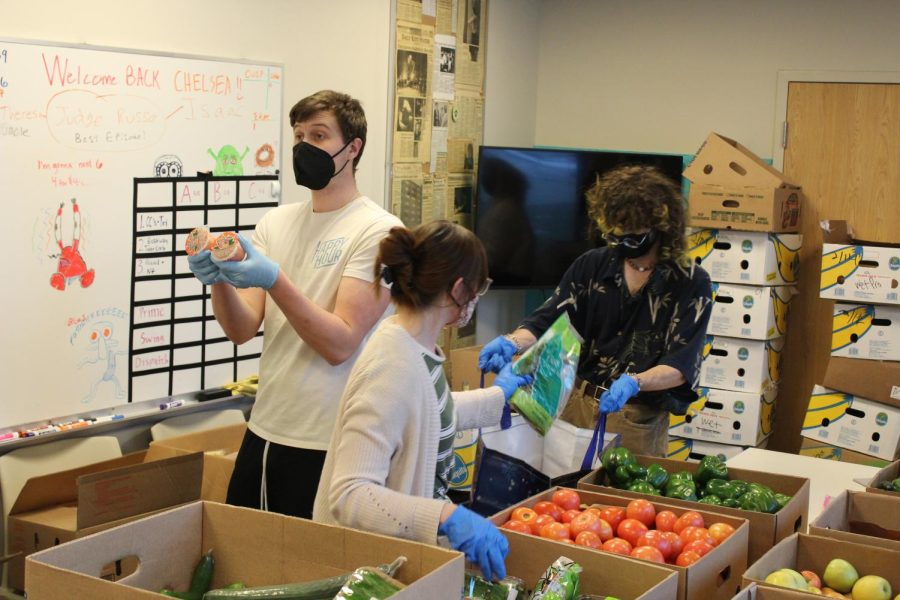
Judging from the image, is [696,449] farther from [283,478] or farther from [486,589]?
[486,589]

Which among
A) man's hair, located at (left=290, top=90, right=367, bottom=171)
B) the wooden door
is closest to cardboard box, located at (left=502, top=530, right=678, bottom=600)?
man's hair, located at (left=290, top=90, right=367, bottom=171)

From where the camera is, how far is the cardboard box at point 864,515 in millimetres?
2209

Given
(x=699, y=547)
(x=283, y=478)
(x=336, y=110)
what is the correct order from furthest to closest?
(x=336, y=110), (x=283, y=478), (x=699, y=547)

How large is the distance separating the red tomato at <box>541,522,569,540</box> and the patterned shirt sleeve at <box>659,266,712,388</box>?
0.75 metres

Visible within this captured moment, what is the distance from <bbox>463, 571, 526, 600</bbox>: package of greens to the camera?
5.80 feet

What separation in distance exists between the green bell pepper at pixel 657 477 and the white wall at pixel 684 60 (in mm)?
3439

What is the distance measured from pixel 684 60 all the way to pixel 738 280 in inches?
54.7

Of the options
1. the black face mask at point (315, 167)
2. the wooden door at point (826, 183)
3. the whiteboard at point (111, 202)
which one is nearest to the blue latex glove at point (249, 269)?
the black face mask at point (315, 167)

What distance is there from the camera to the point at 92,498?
9.50ft

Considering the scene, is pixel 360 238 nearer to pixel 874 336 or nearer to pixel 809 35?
pixel 874 336

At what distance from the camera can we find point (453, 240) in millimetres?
1785

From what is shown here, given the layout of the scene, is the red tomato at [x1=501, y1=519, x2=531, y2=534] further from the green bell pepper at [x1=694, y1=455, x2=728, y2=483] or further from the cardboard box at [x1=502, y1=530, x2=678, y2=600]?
the green bell pepper at [x1=694, y1=455, x2=728, y2=483]

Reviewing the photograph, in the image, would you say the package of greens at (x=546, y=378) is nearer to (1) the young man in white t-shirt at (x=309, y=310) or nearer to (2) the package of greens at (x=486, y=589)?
(1) the young man in white t-shirt at (x=309, y=310)

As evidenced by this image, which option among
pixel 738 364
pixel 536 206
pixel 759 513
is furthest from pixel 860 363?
pixel 759 513
